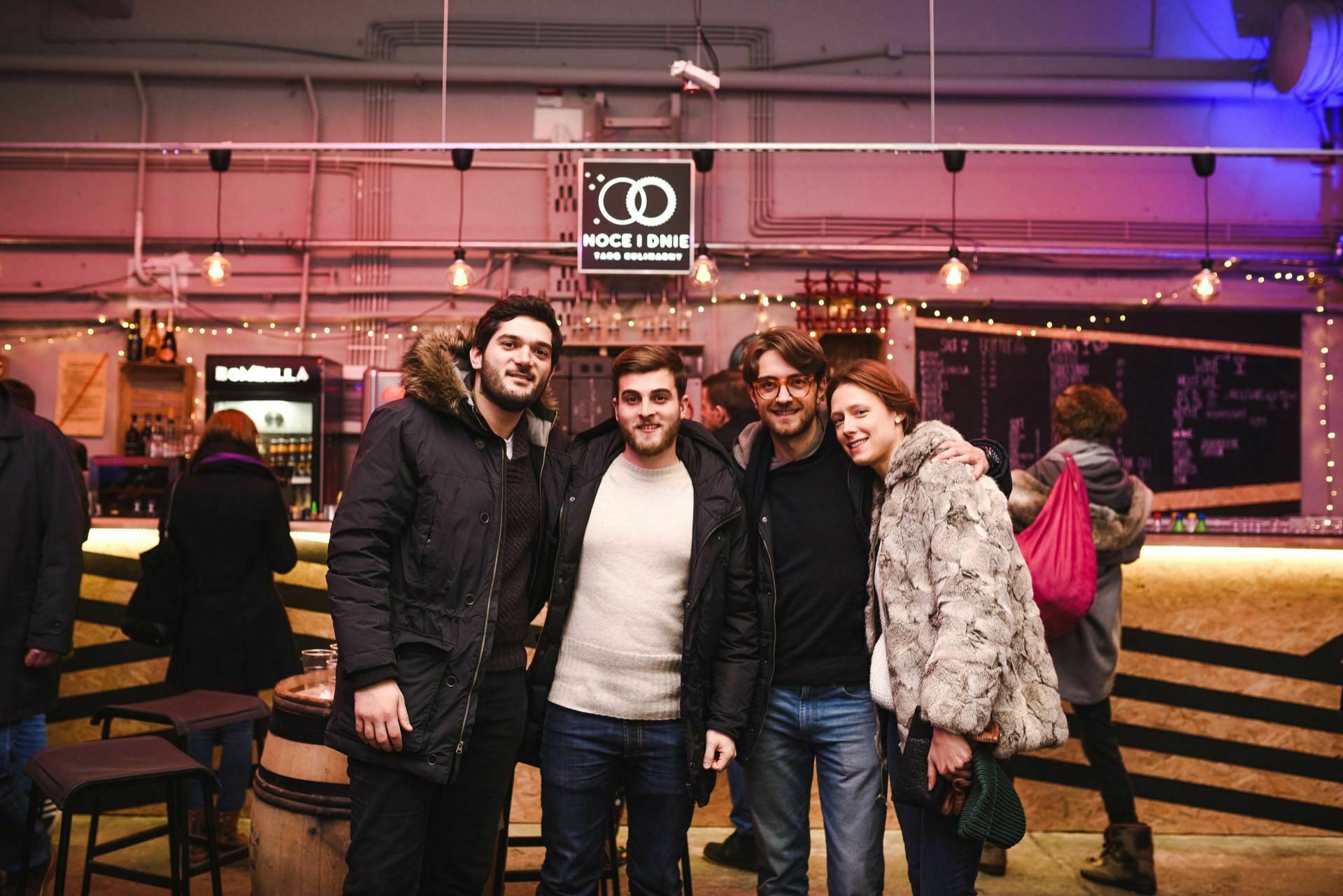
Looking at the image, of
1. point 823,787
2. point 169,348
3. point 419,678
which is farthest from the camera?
point 169,348

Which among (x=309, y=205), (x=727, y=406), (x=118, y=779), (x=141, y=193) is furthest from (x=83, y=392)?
(x=118, y=779)

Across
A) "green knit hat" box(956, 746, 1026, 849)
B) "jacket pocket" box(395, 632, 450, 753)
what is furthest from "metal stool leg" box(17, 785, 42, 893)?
"green knit hat" box(956, 746, 1026, 849)

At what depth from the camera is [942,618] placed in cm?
231

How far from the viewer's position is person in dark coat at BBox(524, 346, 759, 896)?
2.55m

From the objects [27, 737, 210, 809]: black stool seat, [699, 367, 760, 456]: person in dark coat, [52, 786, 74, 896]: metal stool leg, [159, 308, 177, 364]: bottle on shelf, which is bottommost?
[52, 786, 74, 896]: metal stool leg

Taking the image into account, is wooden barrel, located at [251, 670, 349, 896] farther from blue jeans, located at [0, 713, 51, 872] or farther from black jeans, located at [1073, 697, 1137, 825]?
black jeans, located at [1073, 697, 1137, 825]

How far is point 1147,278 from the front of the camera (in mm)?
7613

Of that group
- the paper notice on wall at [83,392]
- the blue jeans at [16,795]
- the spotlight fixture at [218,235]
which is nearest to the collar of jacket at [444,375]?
the blue jeans at [16,795]

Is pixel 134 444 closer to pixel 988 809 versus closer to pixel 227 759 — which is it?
pixel 227 759

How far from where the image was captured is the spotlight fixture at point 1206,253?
17.5ft

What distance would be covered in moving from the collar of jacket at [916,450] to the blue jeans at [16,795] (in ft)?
9.97

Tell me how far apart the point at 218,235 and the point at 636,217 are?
295cm

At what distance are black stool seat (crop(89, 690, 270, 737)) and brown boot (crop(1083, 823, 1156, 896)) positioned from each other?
320 cm

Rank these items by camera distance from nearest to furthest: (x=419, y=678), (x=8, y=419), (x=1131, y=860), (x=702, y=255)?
1. (x=419, y=678)
2. (x=8, y=419)
3. (x=1131, y=860)
4. (x=702, y=255)
